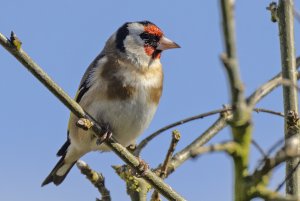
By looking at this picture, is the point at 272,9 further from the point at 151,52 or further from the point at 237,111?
the point at 237,111

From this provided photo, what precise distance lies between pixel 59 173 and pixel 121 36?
60.1 inches

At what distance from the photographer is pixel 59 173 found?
5758mm

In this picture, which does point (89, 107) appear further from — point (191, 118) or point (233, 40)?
point (233, 40)

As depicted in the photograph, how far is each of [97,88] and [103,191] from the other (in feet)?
4.31

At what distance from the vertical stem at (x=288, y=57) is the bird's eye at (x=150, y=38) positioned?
233 centimetres

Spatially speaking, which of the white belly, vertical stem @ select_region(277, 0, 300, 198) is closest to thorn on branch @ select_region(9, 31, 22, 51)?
vertical stem @ select_region(277, 0, 300, 198)

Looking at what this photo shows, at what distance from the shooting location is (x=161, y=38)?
18.0ft

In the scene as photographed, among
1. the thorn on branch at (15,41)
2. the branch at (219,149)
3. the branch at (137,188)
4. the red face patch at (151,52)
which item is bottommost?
the branch at (137,188)

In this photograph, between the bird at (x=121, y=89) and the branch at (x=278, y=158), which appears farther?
the bird at (x=121, y=89)

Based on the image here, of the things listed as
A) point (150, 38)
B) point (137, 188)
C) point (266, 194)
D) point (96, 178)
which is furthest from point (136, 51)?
point (266, 194)

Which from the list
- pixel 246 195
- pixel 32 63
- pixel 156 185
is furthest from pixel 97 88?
pixel 246 195

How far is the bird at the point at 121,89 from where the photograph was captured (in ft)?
15.3

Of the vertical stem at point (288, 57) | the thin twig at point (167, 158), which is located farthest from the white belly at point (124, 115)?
the vertical stem at point (288, 57)

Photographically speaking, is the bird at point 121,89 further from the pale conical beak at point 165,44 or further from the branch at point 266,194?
the branch at point 266,194
